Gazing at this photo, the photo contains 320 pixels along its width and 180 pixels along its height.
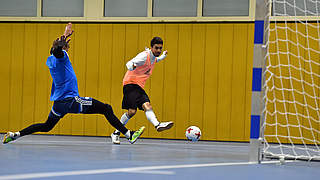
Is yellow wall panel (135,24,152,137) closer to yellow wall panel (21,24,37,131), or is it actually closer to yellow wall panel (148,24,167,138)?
yellow wall panel (148,24,167,138)

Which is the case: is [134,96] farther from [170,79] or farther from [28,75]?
[28,75]

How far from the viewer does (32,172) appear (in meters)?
4.14

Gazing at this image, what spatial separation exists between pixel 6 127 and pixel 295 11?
6146 mm

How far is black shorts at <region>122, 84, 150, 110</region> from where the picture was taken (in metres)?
7.83

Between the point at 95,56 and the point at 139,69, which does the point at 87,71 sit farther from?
the point at 139,69

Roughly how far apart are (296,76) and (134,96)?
335cm

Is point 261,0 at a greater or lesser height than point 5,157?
greater

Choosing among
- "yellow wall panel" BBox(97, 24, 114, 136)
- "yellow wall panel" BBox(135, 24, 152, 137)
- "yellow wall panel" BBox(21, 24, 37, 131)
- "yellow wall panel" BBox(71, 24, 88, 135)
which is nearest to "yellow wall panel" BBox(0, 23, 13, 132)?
"yellow wall panel" BBox(21, 24, 37, 131)

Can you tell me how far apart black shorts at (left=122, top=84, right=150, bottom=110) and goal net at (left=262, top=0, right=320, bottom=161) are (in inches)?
107

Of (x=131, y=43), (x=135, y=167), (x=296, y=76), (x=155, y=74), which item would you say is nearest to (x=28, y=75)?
(x=131, y=43)

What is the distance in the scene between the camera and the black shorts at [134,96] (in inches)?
308

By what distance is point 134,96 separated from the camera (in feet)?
25.7

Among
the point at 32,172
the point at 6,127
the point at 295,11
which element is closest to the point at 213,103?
the point at 295,11

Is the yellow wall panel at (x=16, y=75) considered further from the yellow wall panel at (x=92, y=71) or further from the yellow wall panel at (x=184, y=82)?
the yellow wall panel at (x=184, y=82)
